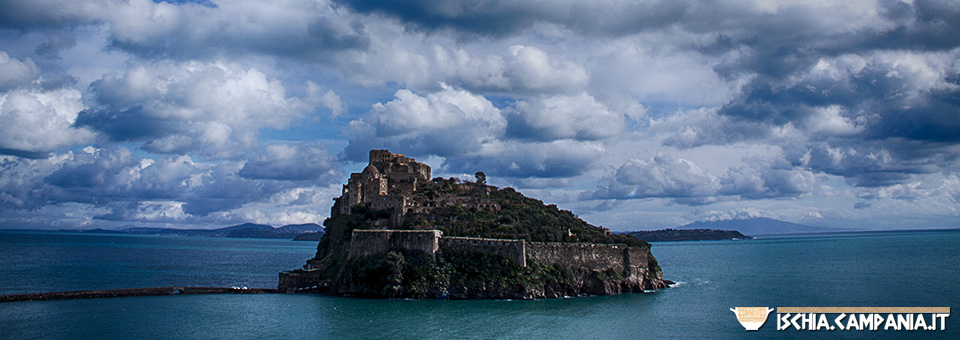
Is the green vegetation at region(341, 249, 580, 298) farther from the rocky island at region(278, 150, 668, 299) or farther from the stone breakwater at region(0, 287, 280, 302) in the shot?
the stone breakwater at region(0, 287, 280, 302)

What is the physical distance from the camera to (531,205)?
84.9m

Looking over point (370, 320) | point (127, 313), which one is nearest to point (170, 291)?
point (127, 313)

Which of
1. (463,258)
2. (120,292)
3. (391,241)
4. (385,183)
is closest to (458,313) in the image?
(463,258)

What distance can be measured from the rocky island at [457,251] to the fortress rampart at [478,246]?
0.32ft

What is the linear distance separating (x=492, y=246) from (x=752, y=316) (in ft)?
77.8

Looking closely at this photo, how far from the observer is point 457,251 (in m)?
61.3

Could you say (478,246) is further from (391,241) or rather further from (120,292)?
(120,292)

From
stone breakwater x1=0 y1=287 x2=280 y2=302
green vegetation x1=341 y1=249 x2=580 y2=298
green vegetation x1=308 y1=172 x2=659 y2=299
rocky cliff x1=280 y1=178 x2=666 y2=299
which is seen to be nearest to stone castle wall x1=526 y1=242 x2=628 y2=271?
rocky cliff x1=280 y1=178 x2=666 y2=299

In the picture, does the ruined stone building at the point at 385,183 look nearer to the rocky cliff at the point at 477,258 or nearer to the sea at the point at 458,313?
the rocky cliff at the point at 477,258

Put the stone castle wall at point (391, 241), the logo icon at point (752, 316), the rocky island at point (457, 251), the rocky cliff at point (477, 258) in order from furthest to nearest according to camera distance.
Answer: the stone castle wall at point (391, 241), the rocky island at point (457, 251), the rocky cliff at point (477, 258), the logo icon at point (752, 316)

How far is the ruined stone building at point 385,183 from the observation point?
71438 millimetres

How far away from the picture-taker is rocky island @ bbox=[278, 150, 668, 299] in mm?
59062


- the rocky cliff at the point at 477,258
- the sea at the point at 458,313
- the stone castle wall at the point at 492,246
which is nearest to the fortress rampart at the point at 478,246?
the stone castle wall at the point at 492,246

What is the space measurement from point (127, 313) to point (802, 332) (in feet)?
167
